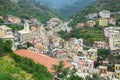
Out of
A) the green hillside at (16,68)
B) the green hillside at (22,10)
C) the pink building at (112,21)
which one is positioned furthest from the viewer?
the green hillside at (22,10)

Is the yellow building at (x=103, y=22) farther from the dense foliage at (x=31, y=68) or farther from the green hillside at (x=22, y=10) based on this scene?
the dense foliage at (x=31, y=68)

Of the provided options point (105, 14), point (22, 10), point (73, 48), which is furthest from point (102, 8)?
point (73, 48)

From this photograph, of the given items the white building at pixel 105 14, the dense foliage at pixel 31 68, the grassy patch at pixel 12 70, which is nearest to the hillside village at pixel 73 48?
the white building at pixel 105 14

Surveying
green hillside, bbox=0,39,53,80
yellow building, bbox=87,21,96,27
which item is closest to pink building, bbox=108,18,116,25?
yellow building, bbox=87,21,96,27

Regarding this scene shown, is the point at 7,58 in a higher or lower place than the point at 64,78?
higher

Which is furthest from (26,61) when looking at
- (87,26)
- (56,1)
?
(56,1)

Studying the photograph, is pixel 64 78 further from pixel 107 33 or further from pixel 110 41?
pixel 107 33

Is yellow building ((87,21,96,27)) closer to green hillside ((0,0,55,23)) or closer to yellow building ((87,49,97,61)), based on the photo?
green hillside ((0,0,55,23))

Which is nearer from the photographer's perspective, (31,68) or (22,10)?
(31,68)

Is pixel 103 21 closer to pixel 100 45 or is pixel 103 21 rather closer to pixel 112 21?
pixel 112 21

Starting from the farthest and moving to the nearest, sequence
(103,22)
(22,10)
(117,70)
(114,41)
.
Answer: (22,10)
(103,22)
(114,41)
(117,70)

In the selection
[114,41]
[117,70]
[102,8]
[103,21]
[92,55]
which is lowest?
[117,70]
